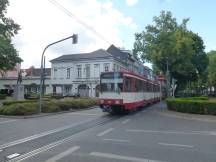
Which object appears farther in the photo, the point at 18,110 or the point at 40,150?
the point at 18,110

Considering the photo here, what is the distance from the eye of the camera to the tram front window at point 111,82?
2533 cm

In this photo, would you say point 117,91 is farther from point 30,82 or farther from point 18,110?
point 30,82

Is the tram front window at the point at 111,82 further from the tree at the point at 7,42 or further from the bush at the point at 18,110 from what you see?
the tree at the point at 7,42

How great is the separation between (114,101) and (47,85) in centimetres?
6083

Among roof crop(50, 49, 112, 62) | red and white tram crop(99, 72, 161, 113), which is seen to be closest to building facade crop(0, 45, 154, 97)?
roof crop(50, 49, 112, 62)

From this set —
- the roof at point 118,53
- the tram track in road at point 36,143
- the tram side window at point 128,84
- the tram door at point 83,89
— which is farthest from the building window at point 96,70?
the tram track in road at point 36,143

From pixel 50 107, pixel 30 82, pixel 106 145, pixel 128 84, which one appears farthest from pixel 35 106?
pixel 30 82

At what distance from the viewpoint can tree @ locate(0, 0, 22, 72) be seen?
40906mm

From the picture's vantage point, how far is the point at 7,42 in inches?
1638

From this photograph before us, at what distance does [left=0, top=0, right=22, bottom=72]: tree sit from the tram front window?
18603 mm

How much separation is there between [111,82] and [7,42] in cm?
2061

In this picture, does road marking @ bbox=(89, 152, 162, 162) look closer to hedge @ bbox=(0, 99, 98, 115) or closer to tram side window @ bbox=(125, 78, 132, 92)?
hedge @ bbox=(0, 99, 98, 115)

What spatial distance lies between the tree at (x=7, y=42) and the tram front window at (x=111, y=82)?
18.6 m

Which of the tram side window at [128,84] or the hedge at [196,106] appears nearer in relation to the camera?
the hedge at [196,106]
